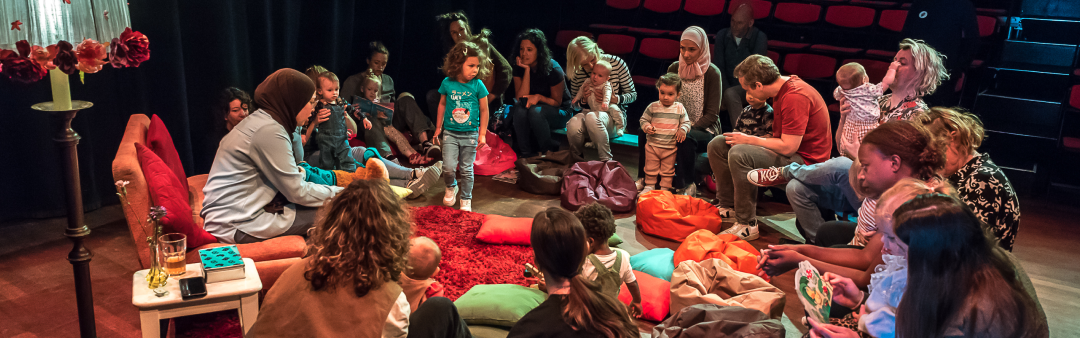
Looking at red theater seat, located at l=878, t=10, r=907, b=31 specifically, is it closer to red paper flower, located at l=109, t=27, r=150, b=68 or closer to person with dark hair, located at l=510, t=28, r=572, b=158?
person with dark hair, located at l=510, t=28, r=572, b=158

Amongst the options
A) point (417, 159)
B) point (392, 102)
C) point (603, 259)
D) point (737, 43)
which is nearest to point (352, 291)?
point (603, 259)

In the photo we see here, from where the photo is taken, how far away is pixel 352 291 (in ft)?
6.17

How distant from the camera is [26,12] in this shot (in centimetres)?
209

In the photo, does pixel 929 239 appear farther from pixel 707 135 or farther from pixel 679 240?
pixel 707 135

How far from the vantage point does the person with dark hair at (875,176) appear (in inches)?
96.5

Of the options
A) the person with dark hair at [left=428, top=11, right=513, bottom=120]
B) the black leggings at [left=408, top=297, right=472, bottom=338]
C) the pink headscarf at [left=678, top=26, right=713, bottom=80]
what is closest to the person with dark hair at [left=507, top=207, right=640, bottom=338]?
the black leggings at [left=408, top=297, right=472, bottom=338]

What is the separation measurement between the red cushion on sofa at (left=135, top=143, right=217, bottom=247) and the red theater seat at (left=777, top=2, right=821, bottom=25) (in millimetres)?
5649

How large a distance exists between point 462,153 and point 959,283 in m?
3.32

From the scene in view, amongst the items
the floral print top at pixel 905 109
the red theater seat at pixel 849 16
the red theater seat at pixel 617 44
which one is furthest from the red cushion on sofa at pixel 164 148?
the red theater seat at pixel 849 16

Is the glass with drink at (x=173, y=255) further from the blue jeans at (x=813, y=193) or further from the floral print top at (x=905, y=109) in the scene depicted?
the floral print top at (x=905, y=109)

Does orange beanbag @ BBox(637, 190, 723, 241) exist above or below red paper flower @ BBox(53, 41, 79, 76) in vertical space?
below

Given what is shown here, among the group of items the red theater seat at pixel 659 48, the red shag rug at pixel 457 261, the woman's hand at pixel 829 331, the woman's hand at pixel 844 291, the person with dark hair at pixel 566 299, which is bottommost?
the red shag rug at pixel 457 261

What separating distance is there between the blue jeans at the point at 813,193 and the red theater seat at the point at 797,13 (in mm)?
3169

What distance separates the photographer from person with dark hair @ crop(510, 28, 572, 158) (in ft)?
17.8
